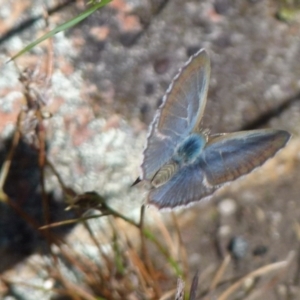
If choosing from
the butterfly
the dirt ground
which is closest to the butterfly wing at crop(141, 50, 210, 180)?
the butterfly

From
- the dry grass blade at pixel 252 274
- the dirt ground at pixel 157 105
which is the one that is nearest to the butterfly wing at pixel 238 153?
the dirt ground at pixel 157 105

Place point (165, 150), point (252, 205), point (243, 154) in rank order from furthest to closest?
point (252, 205)
point (165, 150)
point (243, 154)

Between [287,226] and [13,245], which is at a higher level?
[13,245]

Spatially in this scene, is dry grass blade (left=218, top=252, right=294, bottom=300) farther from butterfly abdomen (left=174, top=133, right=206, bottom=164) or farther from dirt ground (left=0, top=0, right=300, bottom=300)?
butterfly abdomen (left=174, top=133, right=206, bottom=164)

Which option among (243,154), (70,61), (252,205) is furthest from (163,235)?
(243,154)

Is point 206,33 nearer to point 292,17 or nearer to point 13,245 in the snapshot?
point 292,17

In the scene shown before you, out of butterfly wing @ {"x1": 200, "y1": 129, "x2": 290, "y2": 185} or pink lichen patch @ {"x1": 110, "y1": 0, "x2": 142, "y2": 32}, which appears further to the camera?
pink lichen patch @ {"x1": 110, "y1": 0, "x2": 142, "y2": 32}

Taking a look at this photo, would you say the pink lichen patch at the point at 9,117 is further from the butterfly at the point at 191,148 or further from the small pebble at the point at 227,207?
the small pebble at the point at 227,207
